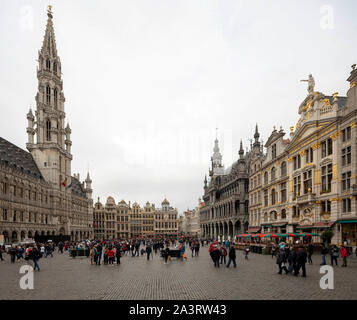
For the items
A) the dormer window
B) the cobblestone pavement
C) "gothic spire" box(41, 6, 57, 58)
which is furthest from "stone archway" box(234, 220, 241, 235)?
"gothic spire" box(41, 6, 57, 58)

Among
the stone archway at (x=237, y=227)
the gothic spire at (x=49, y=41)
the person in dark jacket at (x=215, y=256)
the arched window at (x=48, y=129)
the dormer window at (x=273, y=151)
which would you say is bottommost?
the stone archway at (x=237, y=227)

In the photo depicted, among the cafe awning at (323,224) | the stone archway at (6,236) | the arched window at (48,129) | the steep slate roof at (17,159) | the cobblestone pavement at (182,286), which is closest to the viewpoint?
the cobblestone pavement at (182,286)

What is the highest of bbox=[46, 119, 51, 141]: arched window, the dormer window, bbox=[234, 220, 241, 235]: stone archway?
bbox=[46, 119, 51, 141]: arched window

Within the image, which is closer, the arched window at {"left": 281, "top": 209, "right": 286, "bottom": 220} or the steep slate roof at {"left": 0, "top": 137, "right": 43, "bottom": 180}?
the arched window at {"left": 281, "top": 209, "right": 286, "bottom": 220}

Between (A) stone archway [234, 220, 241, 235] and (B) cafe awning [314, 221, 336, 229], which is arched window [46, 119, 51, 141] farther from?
(B) cafe awning [314, 221, 336, 229]

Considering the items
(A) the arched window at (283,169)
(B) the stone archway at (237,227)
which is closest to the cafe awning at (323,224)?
(A) the arched window at (283,169)

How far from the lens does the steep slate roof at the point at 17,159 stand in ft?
199

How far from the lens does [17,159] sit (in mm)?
67750

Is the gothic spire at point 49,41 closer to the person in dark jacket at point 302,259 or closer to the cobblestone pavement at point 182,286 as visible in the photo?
the cobblestone pavement at point 182,286

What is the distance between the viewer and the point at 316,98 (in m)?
37.7

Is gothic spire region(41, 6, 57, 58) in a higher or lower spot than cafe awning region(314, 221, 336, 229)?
higher

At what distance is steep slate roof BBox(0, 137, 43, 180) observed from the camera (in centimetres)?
6062
